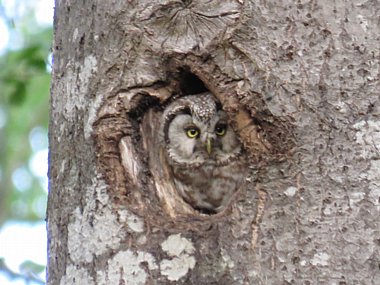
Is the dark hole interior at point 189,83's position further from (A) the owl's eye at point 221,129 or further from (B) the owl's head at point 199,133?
(A) the owl's eye at point 221,129

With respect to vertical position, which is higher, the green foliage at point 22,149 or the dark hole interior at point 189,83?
the green foliage at point 22,149

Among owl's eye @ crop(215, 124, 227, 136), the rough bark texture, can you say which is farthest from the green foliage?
the rough bark texture

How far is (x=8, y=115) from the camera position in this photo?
31.1 ft

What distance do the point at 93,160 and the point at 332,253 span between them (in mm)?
781

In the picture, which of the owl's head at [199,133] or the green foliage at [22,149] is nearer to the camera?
the owl's head at [199,133]

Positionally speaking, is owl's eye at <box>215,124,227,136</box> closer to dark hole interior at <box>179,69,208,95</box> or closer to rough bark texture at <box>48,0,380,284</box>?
dark hole interior at <box>179,69,208,95</box>

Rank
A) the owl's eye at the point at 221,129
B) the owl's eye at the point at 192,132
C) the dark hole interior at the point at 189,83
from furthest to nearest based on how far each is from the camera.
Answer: the owl's eye at the point at 192,132 < the owl's eye at the point at 221,129 < the dark hole interior at the point at 189,83

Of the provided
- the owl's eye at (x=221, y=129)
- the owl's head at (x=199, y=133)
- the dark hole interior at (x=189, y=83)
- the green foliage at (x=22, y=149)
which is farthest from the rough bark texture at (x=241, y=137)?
the green foliage at (x=22, y=149)

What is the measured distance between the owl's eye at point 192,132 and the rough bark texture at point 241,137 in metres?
0.85

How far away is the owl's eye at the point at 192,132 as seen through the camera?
3465 millimetres

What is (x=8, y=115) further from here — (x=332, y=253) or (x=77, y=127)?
(x=332, y=253)

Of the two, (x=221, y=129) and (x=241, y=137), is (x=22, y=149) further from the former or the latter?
(x=241, y=137)

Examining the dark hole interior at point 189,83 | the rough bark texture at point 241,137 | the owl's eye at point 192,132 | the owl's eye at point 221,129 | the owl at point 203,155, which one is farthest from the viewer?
the owl's eye at point 192,132

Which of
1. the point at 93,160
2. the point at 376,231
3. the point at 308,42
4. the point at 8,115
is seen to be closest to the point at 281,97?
the point at 308,42
